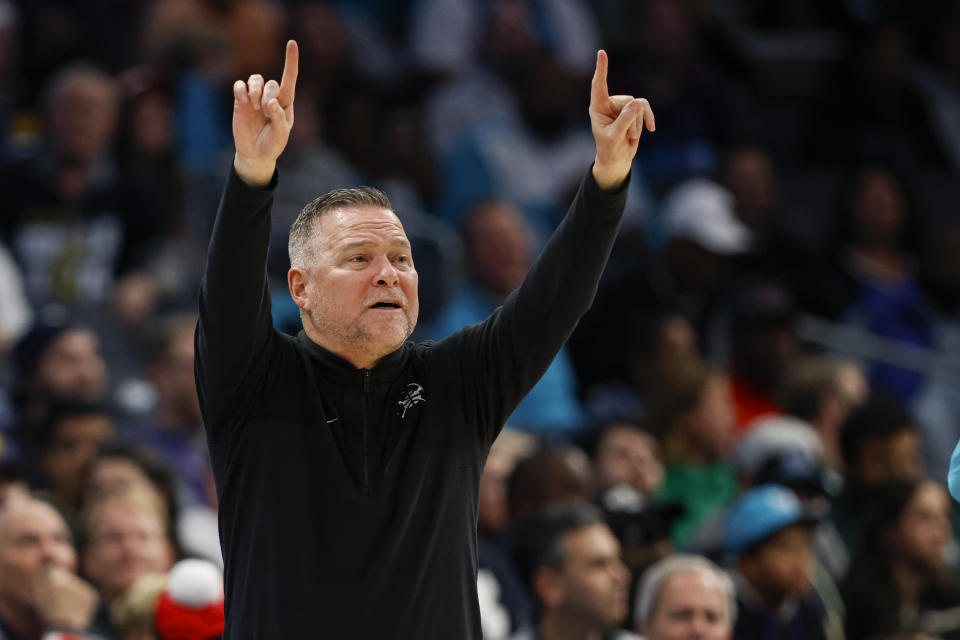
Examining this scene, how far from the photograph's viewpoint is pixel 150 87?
23.3 ft

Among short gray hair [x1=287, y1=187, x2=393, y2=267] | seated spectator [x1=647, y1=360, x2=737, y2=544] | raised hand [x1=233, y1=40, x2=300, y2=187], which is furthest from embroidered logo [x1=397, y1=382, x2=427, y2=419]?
seated spectator [x1=647, y1=360, x2=737, y2=544]

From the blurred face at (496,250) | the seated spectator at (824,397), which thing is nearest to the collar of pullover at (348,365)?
the blurred face at (496,250)

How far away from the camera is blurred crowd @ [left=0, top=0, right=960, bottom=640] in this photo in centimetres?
511

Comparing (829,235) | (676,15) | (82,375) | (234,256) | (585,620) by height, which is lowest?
(585,620)

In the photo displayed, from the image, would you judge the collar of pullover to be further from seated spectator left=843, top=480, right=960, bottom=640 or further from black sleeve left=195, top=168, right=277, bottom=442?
seated spectator left=843, top=480, right=960, bottom=640

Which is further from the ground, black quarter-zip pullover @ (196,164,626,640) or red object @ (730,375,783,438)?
red object @ (730,375,783,438)

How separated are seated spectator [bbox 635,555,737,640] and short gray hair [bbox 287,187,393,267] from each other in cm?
231

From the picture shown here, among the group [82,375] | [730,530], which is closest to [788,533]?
[730,530]

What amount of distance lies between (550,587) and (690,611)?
0.45m

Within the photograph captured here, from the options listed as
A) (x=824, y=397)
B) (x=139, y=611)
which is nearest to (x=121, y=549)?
(x=139, y=611)

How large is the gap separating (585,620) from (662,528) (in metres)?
0.66

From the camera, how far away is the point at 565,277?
2705 mm

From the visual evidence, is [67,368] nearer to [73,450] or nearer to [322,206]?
[73,450]

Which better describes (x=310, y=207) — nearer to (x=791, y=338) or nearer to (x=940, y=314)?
(x=791, y=338)
